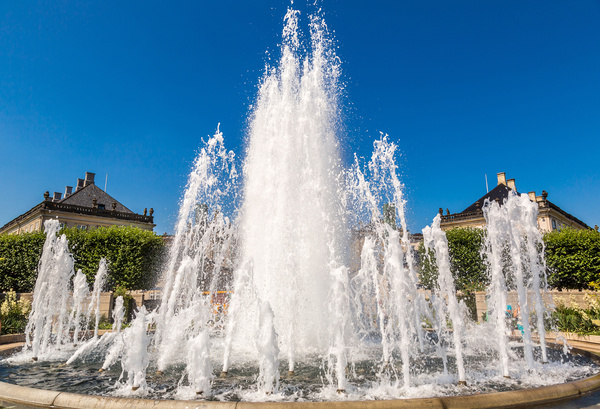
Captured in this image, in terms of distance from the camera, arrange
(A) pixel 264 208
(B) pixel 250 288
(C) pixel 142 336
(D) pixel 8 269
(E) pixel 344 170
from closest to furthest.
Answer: (C) pixel 142 336, (B) pixel 250 288, (A) pixel 264 208, (E) pixel 344 170, (D) pixel 8 269

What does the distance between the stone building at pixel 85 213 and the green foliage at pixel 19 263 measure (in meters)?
20.2

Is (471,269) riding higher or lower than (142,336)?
higher

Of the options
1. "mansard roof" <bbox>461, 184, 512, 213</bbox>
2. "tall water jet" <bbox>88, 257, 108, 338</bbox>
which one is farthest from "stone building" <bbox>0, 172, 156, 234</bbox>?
"mansard roof" <bbox>461, 184, 512, 213</bbox>

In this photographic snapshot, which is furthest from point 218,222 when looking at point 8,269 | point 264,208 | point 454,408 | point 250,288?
point 8,269

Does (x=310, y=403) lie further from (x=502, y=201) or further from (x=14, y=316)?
(x=502, y=201)

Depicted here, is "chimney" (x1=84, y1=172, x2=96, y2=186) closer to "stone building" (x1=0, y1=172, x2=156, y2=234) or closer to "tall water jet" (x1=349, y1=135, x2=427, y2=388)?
"stone building" (x1=0, y1=172, x2=156, y2=234)

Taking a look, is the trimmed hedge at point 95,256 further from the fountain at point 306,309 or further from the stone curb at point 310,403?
the stone curb at point 310,403

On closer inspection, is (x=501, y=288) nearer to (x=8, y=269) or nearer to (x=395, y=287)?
(x=395, y=287)

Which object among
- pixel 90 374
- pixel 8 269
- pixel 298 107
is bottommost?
pixel 90 374

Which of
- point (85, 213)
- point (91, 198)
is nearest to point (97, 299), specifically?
point (85, 213)

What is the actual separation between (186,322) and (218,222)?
26.1ft

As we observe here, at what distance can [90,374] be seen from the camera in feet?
27.5

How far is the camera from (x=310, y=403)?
4977mm

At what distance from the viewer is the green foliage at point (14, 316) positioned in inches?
606
